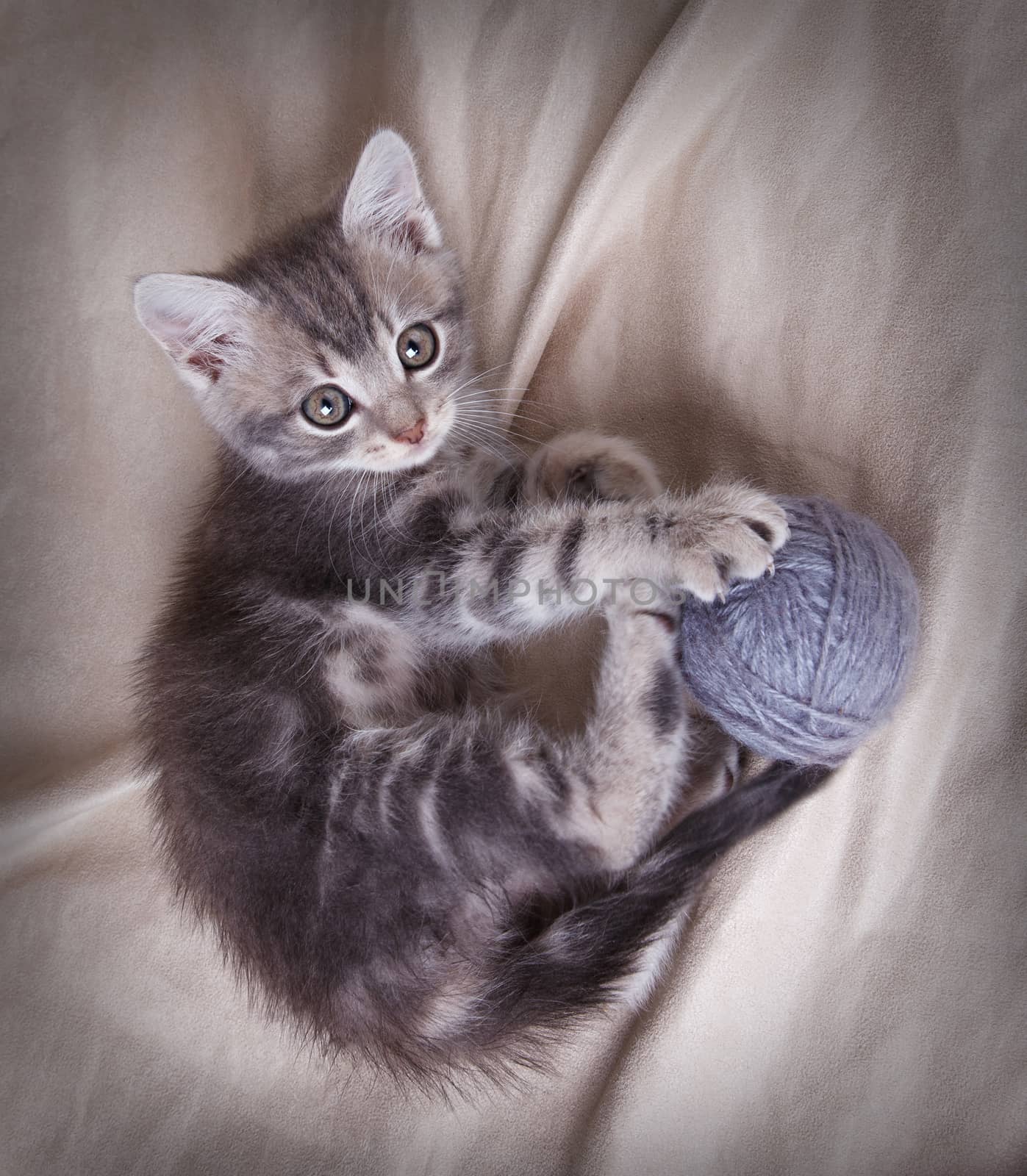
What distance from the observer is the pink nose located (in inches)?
45.7

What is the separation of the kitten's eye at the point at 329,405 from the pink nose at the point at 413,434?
82 mm

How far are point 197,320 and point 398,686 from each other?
57 cm

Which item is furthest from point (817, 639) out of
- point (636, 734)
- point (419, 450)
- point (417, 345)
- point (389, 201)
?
point (389, 201)

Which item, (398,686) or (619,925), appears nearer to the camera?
(619,925)

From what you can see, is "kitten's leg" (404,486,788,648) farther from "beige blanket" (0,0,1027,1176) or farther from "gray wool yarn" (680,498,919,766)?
"beige blanket" (0,0,1027,1176)

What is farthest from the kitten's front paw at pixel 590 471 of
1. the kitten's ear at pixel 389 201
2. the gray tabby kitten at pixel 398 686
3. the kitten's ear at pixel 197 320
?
the kitten's ear at pixel 197 320

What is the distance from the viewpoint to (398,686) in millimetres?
1299

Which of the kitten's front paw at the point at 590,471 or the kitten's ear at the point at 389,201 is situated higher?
the kitten's ear at the point at 389,201

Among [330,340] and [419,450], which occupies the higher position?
[330,340]

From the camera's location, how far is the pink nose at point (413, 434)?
1161 millimetres

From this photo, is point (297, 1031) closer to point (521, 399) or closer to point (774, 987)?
point (774, 987)

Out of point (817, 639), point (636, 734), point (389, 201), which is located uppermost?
point (389, 201)

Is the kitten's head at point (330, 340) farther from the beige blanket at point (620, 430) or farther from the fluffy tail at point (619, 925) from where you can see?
the fluffy tail at point (619, 925)

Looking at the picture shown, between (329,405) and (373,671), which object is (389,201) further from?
(373,671)
